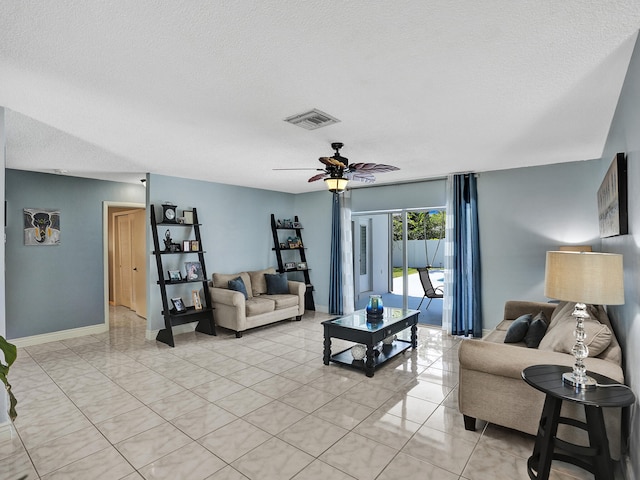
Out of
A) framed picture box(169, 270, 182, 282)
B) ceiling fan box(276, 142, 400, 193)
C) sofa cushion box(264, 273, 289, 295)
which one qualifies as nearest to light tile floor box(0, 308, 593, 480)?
framed picture box(169, 270, 182, 282)

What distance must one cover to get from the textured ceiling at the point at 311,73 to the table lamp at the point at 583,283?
113 cm

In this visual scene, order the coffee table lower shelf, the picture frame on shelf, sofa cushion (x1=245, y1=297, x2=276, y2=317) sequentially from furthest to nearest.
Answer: the picture frame on shelf → sofa cushion (x1=245, y1=297, x2=276, y2=317) → the coffee table lower shelf

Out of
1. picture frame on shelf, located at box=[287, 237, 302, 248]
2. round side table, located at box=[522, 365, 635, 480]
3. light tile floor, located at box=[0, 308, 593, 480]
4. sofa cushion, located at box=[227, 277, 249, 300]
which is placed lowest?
light tile floor, located at box=[0, 308, 593, 480]

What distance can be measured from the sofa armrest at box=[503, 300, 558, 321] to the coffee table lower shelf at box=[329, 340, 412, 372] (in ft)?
4.27

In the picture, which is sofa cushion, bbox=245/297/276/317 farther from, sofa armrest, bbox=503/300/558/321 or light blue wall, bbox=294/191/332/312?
sofa armrest, bbox=503/300/558/321

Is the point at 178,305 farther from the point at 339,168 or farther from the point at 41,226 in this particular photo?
the point at 339,168

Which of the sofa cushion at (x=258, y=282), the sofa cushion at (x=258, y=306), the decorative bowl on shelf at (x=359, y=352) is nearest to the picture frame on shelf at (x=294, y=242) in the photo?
the sofa cushion at (x=258, y=282)

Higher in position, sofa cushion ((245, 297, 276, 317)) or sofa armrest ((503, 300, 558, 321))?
sofa armrest ((503, 300, 558, 321))

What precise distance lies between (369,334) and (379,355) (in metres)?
0.59

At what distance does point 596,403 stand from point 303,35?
241cm

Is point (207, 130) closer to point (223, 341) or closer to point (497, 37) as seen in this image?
point (497, 37)

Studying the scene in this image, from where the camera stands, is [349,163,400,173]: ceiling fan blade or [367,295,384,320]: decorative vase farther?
[367,295,384,320]: decorative vase

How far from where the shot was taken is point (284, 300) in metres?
6.00

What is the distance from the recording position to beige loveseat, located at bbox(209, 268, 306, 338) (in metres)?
5.27
